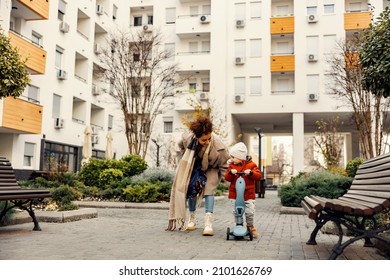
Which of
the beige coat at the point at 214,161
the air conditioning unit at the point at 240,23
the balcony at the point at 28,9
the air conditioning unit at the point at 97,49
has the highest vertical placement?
the air conditioning unit at the point at 240,23

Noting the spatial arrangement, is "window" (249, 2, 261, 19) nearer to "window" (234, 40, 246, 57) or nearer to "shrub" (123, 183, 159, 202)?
"window" (234, 40, 246, 57)

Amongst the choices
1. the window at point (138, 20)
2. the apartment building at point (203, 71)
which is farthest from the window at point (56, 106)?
the window at point (138, 20)

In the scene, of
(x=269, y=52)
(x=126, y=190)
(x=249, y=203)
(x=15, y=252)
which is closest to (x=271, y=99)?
(x=269, y=52)

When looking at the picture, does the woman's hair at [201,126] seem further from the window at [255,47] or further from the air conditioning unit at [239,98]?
the window at [255,47]

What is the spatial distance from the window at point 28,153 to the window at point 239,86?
12205mm

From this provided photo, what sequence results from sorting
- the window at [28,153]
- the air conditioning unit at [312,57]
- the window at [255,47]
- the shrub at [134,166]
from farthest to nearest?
1. the window at [255,47]
2. the air conditioning unit at [312,57]
3. the window at [28,153]
4. the shrub at [134,166]

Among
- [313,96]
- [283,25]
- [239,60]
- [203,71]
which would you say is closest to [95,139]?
[203,71]

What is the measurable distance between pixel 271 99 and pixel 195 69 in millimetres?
4618

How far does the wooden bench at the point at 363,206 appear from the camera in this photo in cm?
317

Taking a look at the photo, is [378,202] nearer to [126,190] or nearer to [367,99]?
[126,190]

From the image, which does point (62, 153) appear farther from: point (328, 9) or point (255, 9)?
point (328, 9)

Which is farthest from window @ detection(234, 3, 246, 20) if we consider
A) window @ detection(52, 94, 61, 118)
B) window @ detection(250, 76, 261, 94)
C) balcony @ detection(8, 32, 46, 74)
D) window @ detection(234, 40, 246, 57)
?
balcony @ detection(8, 32, 46, 74)

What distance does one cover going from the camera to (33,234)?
484cm

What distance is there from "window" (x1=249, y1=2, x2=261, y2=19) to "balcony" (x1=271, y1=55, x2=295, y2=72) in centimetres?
258
